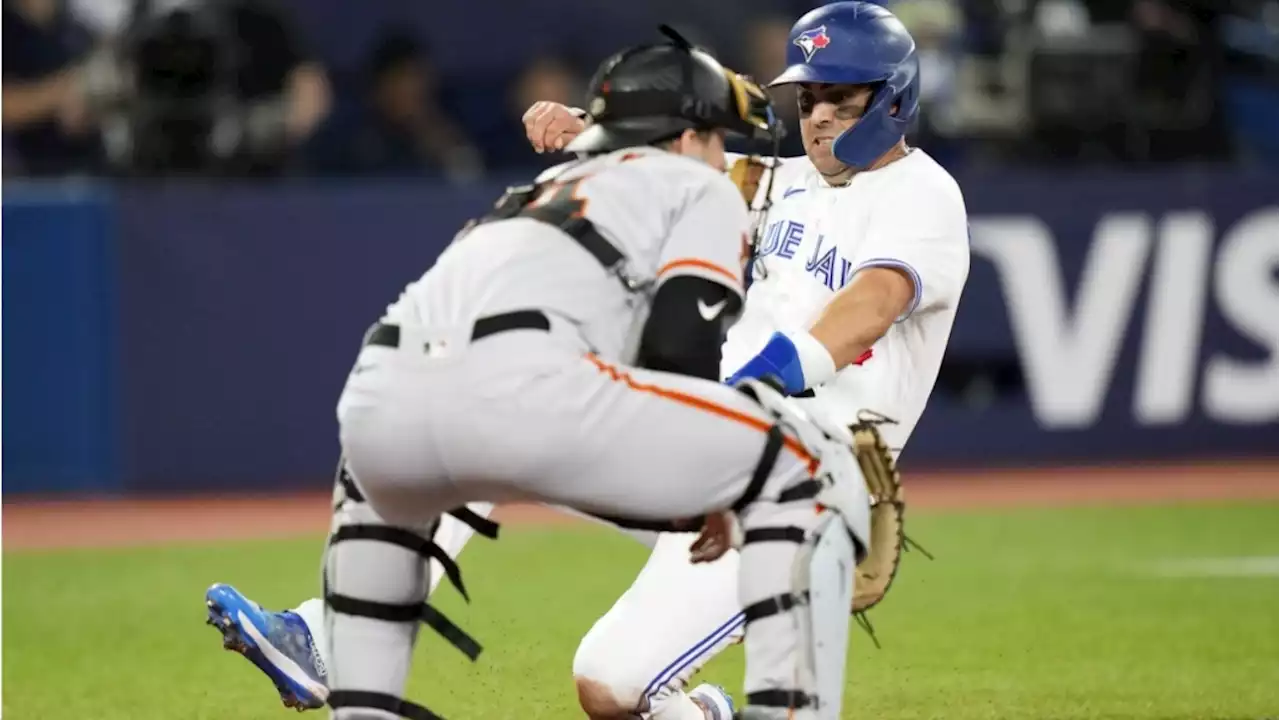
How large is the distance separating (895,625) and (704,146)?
4.03 m

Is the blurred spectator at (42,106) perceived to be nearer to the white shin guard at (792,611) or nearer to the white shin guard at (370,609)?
the white shin guard at (370,609)

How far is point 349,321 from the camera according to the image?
12523 millimetres

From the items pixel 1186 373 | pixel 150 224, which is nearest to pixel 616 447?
pixel 150 224

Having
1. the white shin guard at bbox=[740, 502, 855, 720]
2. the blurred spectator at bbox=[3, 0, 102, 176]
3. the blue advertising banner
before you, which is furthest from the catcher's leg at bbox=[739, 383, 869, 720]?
the blurred spectator at bbox=[3, 0, 102, 176]

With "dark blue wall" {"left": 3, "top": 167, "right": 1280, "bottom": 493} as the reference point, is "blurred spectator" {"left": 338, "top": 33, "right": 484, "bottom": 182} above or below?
above

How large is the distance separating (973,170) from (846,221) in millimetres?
7634

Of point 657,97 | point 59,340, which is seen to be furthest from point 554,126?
point 59,340

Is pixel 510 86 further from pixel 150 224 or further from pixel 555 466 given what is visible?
pixel 555 466

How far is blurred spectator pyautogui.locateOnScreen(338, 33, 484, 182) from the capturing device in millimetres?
12992

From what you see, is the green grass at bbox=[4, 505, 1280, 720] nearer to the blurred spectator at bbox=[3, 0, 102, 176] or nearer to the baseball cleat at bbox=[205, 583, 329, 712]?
the baseball cleat at bbox=[205, 583, 329, 712]

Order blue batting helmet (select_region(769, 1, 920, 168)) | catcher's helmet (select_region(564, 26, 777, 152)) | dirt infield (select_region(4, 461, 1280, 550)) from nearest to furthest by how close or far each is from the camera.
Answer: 1. catcher's helmet (select_region(564, 26, 777, 152))
2. blue batting helmet (select_region(769, 1, 920, 168))
3. dirt infield (select_region(4, 461, 1280, 550))

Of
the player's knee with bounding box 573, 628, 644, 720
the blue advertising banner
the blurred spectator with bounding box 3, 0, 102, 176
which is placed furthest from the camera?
the blurred spectator with bounding box 3, 0, 102, 176

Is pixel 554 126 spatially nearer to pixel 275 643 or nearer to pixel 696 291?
pixel 696 291

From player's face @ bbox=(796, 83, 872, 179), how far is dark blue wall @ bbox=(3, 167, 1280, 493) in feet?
23.2
